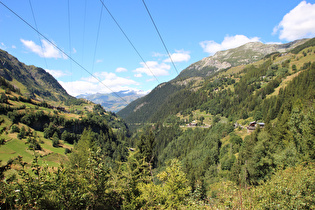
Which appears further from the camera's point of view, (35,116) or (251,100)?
(251,100)

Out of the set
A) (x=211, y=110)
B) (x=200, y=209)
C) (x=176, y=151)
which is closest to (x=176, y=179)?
(x=200, y=209)

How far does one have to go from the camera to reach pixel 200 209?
1112 cm

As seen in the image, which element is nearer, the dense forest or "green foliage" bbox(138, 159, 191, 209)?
the dense forest

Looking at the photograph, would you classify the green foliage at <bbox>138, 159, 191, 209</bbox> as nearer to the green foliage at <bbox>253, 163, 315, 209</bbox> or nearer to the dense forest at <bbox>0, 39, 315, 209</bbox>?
the dense forest at <bbox>0, 39, 315, 209</bbox>

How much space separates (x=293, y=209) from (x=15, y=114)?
383ft

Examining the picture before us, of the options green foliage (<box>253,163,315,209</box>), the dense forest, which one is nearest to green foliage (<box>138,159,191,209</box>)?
the dense forest

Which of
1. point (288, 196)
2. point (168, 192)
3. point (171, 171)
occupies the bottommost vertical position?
point (288, 196)

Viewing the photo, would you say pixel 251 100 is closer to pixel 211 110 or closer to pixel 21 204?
pixel 211 110

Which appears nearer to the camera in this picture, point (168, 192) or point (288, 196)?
point (288, 196)

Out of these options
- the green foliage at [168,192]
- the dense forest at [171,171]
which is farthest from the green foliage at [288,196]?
the green foliage at [168,192]

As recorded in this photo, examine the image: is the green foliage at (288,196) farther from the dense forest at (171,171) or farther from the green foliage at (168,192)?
the green foliage at (168,192)

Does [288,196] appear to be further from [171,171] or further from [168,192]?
[171,171]

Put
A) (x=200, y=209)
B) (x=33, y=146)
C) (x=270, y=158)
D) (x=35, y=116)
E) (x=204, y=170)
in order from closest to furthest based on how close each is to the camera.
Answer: (x=33, y=146) < (x=200, y=209) < (x=270, y=158) < (x=204, y=170) < (x=35, y=116)

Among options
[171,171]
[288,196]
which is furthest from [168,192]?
[288,196]
